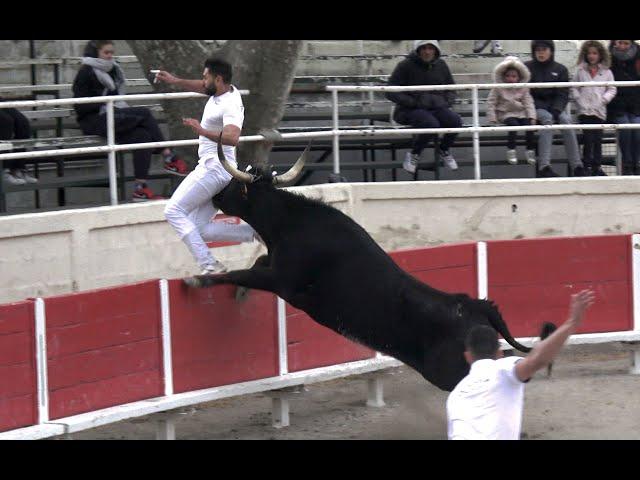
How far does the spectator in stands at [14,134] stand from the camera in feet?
33.2

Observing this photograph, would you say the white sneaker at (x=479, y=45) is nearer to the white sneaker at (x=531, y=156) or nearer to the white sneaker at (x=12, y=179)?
the white sneaker at (x=531, y=156)

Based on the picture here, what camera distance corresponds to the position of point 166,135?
13602mm

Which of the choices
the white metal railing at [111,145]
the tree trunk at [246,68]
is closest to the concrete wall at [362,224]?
the white metal railing at [111,145]

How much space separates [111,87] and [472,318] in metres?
3.98

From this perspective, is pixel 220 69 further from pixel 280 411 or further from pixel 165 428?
pixel 280 411

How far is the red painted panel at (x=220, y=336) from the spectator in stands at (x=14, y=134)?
212 centimetres

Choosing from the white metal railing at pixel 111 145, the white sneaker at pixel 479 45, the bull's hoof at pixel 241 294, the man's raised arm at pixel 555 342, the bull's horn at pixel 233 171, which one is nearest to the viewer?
the man's raised arm at pixel 555 342

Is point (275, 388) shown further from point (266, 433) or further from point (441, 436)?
point (441, 436)

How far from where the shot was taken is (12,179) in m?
10.2

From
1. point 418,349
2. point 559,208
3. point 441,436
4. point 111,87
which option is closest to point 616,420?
point 441,436

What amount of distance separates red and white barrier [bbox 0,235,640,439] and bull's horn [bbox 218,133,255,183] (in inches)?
32.1

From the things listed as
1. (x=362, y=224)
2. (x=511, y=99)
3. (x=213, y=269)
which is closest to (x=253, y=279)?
(x=213, y=269)

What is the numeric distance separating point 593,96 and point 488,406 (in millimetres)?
7471

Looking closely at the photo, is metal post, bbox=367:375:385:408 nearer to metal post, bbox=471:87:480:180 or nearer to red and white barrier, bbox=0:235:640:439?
red and white barrier, bbox=0:235:640:439
